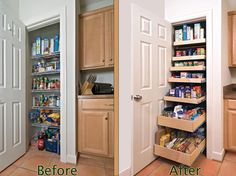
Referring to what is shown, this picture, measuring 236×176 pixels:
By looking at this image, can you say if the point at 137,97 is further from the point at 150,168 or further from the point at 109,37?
the point at 150,168

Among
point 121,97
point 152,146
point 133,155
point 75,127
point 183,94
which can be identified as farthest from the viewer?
point 183,94

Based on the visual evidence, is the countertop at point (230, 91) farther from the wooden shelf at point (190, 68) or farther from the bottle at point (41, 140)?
the bottle at point (41, 140)

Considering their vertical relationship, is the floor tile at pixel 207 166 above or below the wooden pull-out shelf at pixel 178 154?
below

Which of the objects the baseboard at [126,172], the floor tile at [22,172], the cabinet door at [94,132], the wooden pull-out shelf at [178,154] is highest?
the cabinet door at [94,132]

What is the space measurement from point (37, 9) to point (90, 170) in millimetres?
985

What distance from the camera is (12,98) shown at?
2.68 ft

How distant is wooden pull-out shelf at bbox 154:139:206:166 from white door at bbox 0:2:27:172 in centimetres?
146

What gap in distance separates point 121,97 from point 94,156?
54cm

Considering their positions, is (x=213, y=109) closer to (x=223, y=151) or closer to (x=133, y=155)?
(x=223, y=151)

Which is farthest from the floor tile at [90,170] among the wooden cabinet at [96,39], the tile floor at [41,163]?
the wooden cabinet at [96,39]

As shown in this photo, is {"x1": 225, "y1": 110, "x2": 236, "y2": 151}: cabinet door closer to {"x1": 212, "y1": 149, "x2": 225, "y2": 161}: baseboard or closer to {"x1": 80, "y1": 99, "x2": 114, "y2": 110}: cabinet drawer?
{"x1": 212, "y1": 149, "x2": 225, "y2": 161}: baseboard

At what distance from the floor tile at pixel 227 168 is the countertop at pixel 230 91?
758mm

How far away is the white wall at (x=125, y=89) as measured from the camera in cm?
150

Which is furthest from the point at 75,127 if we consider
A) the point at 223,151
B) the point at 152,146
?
the point at 223,151
